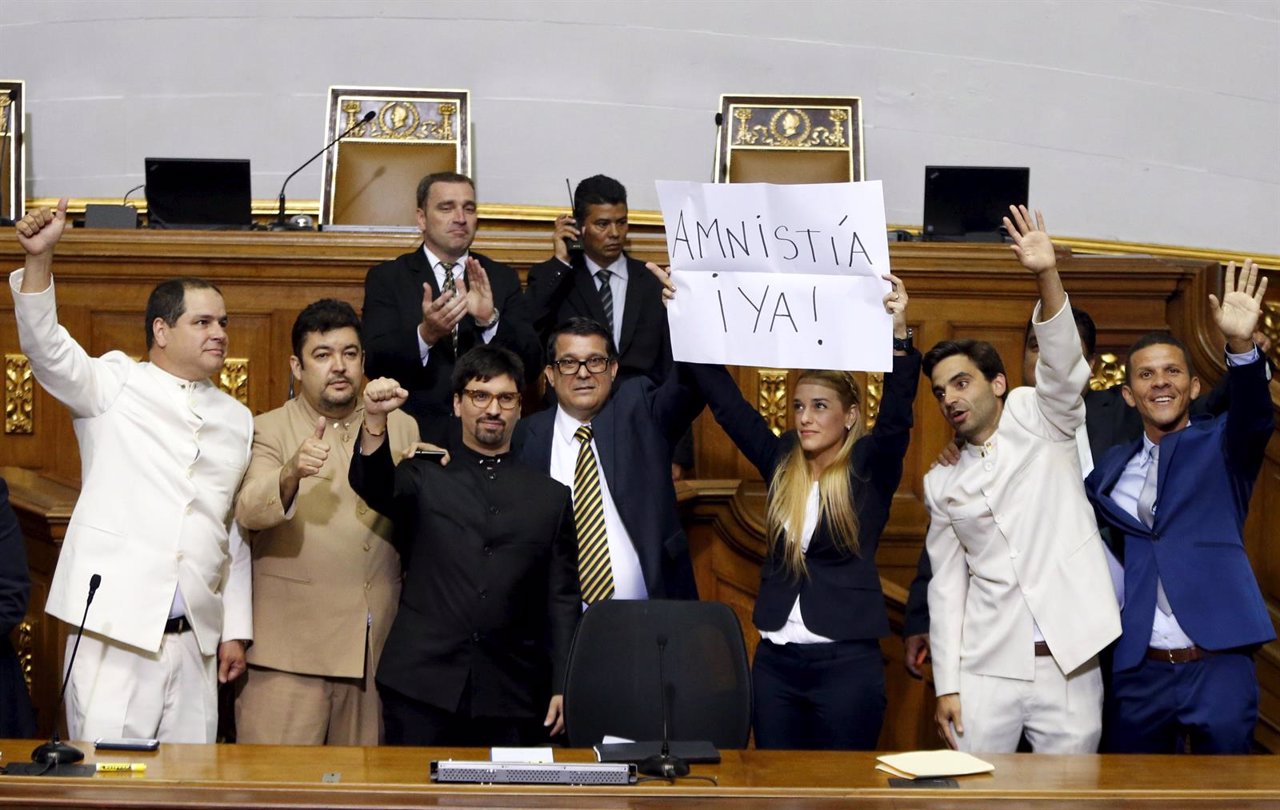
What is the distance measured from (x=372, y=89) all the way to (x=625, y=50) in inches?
51.9

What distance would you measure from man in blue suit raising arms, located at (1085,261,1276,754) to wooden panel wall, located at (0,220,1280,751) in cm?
119

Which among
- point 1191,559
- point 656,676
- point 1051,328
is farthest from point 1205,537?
point 656,676

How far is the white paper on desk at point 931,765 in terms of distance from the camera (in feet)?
10.4

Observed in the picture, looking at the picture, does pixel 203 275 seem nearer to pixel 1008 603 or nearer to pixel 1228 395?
pixel 1008 603

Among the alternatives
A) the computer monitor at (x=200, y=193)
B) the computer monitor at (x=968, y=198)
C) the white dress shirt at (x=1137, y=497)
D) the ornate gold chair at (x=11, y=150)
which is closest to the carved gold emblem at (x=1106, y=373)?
the computer monitor at (x=968, y=198)

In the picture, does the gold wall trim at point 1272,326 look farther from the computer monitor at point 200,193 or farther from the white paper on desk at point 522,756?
the white paper on desk at point 522,756

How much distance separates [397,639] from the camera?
156 inches

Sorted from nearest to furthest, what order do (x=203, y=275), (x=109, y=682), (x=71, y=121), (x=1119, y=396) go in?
(x=109, y=682), (x=1119, y=396), (x=203, y=275), (x=71, y=121)

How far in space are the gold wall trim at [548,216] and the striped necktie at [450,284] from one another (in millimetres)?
2552

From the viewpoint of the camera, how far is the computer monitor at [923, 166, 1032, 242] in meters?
5.90

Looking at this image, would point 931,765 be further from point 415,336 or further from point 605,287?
point 605,287

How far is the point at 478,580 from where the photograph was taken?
13.1ft

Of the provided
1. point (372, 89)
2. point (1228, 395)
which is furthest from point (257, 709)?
point (372, 89)

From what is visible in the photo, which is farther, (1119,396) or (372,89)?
(372,89)
